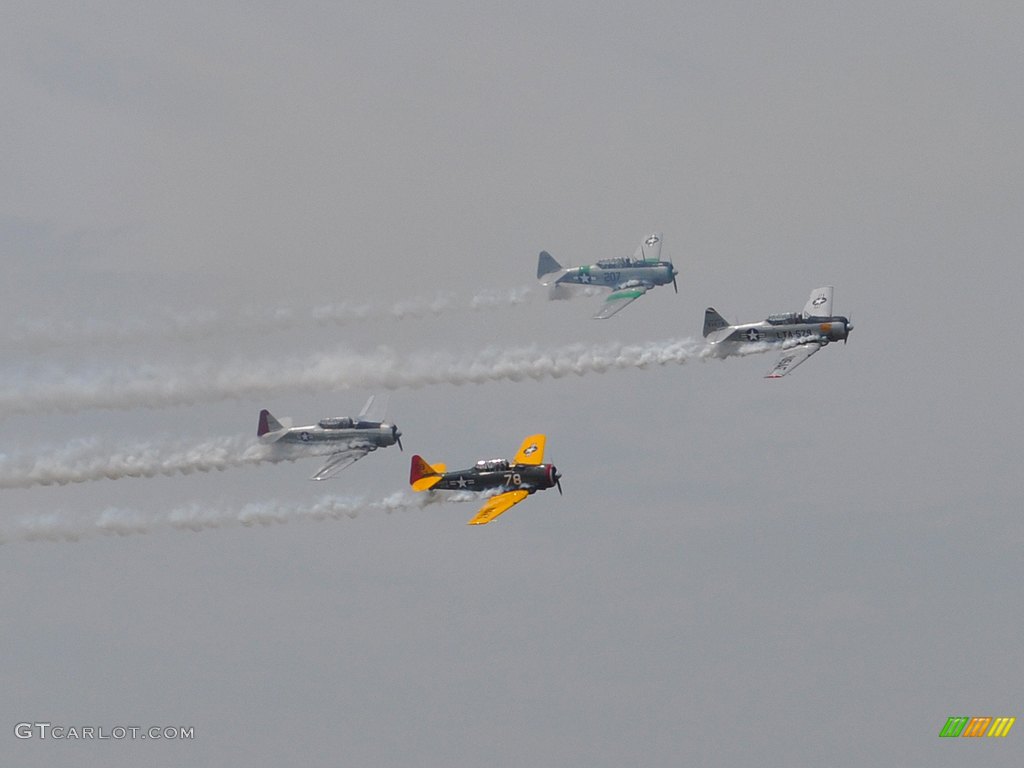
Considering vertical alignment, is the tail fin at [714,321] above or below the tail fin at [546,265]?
below

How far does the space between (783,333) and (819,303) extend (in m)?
5.92

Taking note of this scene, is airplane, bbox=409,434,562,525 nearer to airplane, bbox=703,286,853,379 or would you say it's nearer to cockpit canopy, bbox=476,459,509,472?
cockpit canopy, bbox=476,459,509,472

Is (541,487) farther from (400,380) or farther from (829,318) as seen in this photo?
(829,318)

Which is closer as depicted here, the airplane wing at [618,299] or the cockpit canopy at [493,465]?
the cockpit canopy at [493,465]

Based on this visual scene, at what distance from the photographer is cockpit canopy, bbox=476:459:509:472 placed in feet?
329

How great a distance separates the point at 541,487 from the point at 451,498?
5.36 meters

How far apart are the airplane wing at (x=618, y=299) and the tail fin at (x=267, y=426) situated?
24.7 metres

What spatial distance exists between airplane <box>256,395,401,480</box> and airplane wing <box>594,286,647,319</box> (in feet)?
66.9

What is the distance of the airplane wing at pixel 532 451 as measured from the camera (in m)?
104

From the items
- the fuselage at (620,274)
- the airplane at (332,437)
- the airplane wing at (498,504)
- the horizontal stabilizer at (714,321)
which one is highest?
the fuselage at (620,274)

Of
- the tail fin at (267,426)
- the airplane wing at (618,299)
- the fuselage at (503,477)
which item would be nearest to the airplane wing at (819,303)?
the airplane wing at (618,299)

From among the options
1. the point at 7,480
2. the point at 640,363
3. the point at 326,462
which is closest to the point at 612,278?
the point at 640,363

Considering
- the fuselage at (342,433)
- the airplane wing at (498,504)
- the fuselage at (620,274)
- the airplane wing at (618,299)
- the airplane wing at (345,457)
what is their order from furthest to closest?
1. the fuselage at (620,274)
2. the airplane wing at (618,299)
3. the fuselage at (342,433)
4. the airplane wing at (345,457)
5. the airplane wing at (498,504)

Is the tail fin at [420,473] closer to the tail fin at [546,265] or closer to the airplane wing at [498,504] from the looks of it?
the airplane wing at [498,504]
